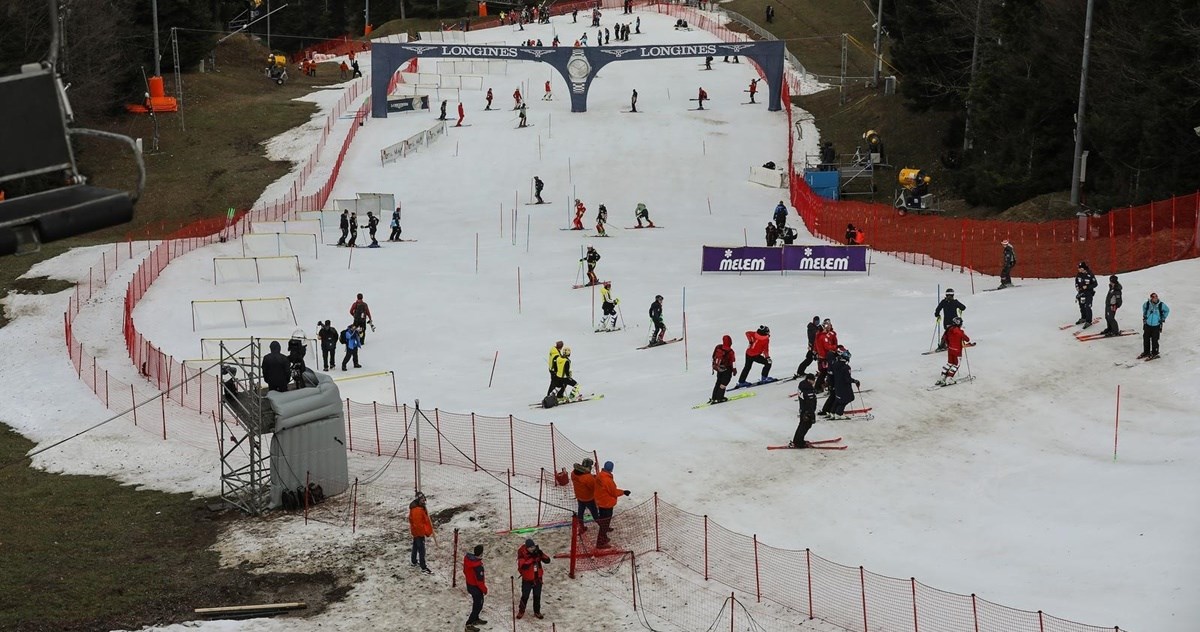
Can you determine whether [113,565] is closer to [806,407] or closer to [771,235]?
[806,407]

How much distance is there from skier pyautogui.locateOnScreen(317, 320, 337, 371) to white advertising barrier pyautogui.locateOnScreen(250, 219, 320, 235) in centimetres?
1627

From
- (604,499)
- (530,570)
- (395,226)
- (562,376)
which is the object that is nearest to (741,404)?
(562,376)

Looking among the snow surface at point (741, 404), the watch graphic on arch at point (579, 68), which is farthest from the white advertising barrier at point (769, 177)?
the watch graphic on arch at point (579, 68)

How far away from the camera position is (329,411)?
24.9m

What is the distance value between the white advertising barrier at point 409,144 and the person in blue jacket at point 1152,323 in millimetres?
40316

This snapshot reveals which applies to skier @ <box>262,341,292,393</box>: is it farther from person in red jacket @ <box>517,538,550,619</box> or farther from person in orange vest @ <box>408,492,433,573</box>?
person in red jacket @ <box>517,538,550,619</box>

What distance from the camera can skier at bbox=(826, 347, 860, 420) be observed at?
2698cm

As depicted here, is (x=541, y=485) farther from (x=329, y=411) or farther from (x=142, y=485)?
(x=142, y=485)

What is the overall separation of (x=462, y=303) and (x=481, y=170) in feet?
71.7

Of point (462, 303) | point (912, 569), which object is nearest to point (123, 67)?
point (462, 303)

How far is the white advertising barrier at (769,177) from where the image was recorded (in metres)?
60.6

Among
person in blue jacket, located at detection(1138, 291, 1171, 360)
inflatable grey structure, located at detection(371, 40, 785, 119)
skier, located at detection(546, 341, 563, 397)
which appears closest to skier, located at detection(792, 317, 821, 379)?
skier, located at detection(546, 341, 563, 397)

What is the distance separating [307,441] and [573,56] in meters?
50.8

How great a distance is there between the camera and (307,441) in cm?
2466
